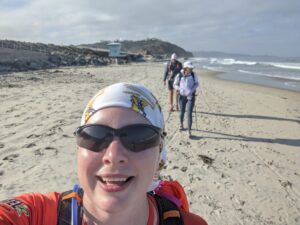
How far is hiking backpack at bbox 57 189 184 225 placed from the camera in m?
1.56

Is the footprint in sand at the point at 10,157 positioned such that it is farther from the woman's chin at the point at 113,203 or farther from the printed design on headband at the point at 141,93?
the woman's chin at the point at 113,203

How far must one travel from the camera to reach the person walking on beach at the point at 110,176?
60.2 inches

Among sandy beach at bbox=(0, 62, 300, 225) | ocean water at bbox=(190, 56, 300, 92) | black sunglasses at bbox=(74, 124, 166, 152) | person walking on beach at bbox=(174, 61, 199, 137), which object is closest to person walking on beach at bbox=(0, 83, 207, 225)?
black sunglasses at bbox=(74, 124, 166, 152)

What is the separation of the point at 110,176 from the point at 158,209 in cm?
41

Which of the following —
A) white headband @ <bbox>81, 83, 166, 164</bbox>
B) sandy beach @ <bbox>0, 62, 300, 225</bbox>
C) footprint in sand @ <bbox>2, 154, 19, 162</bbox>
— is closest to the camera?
white headband @ <bbox>81, 83, 166, 164</bbox>

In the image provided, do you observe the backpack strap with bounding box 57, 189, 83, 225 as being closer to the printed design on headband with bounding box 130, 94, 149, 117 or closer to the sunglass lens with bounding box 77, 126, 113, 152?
the sunglass lens with bounding box 77, 126, 113, 152

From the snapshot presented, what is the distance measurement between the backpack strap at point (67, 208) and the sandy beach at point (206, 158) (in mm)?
3354

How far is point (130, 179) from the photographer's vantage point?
1555mm

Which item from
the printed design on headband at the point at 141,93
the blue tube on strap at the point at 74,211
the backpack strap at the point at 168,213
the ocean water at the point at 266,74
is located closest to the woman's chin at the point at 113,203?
the blue tube on strap at the point at 74,211

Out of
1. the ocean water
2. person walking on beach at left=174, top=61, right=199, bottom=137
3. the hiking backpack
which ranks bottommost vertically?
the ocean water

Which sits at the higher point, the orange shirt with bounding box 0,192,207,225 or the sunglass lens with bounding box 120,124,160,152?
the sunglass lens with bounding box 120,124,160,152

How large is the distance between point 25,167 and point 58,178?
679 millimetres

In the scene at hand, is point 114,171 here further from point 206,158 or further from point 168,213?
point 206,158

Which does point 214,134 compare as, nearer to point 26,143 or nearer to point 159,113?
point 26,143
